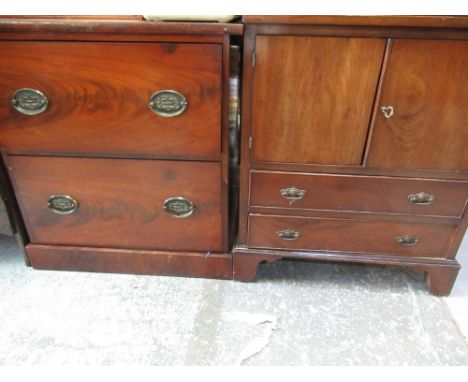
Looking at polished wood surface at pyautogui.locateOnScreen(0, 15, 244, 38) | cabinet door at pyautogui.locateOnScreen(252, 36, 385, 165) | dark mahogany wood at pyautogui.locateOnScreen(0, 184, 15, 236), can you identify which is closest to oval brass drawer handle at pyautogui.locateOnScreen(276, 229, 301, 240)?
cabinet door at pyautogui.locateOnScreen(252, 36, 385, 165)

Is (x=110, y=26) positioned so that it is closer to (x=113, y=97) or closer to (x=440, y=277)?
(x=113, y=97)

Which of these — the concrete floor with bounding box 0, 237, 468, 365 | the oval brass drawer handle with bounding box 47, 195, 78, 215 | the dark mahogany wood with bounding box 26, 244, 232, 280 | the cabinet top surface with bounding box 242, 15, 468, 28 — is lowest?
the concrete floor with bounding box 0, 237, 468, 365

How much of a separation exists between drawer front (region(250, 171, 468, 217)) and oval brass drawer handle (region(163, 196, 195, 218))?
Answer: 201 millimetres

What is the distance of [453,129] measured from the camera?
852 mm

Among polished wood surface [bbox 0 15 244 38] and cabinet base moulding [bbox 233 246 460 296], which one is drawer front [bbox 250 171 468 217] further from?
polished wood surface [bbox 0 15 244 38]

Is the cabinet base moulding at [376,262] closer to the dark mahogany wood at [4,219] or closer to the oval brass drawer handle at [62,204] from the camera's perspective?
the oval brass drawer handle at [62,204]

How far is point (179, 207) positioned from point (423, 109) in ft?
2.42

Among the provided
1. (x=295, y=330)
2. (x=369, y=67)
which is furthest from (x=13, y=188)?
(x=369, y=67)

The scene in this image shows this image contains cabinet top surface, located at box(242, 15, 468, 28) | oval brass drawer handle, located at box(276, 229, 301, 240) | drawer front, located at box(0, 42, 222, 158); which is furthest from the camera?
oval brass drawer handle, located at box(276, 229, 301, 240)

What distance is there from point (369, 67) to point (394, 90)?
9cm

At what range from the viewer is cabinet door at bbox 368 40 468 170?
779 mm

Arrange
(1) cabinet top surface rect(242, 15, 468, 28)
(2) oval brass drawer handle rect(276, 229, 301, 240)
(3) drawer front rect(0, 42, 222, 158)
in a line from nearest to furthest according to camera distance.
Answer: (1) cabinet top surface rect(242, 15, 468, 28) → (3) drawer front rect(0, 42, 222, 158) → (2) oval brass drawer handle rect(276, 229, 301, 240)

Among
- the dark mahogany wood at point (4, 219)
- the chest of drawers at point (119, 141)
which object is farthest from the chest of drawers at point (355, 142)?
the dark mahogany wood at point (4, 219)

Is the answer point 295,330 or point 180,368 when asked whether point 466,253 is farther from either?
point 180,368
